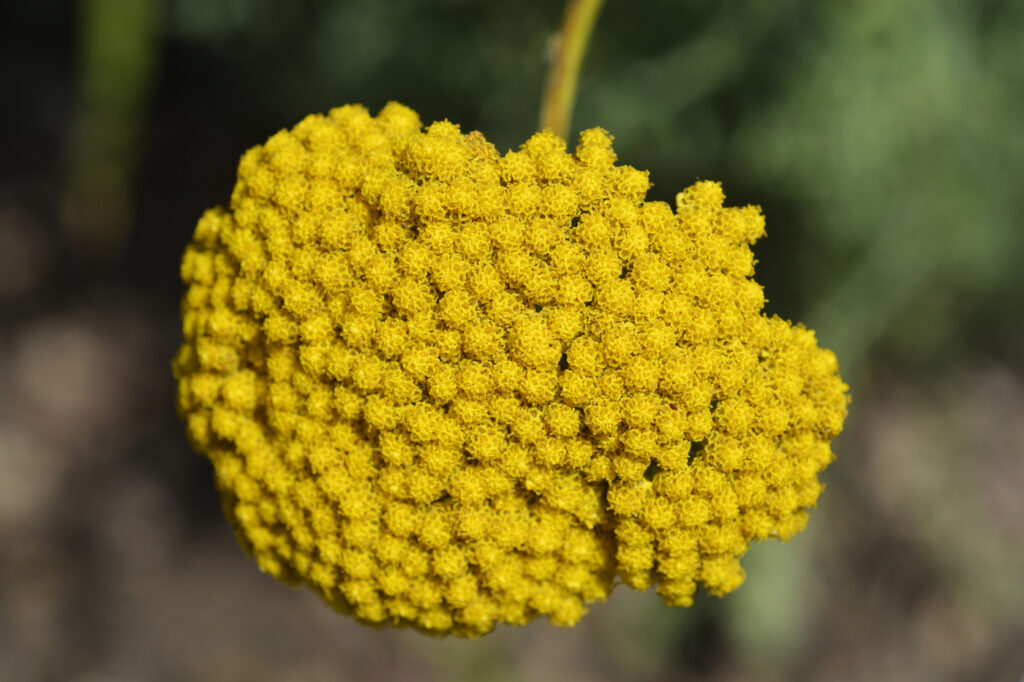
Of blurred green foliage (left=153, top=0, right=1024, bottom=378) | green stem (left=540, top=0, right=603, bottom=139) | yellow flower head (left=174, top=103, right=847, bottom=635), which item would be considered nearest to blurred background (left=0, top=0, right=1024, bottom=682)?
blurred green foliage (left=153, top=0, right=1024, bottom=378)

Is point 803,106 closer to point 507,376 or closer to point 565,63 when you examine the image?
point 565,63

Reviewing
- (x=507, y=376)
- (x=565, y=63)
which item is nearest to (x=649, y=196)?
(x=565, y=63)

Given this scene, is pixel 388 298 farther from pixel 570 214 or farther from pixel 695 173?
pixel 695 173

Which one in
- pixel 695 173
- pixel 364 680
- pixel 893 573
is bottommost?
pixel 364 680

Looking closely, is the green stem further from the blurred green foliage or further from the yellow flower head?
the blurred green foliage

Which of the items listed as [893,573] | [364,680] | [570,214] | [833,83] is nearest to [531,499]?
[570,214]

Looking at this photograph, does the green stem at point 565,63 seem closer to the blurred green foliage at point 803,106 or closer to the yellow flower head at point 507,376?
the yellow flower head at point 507,376
